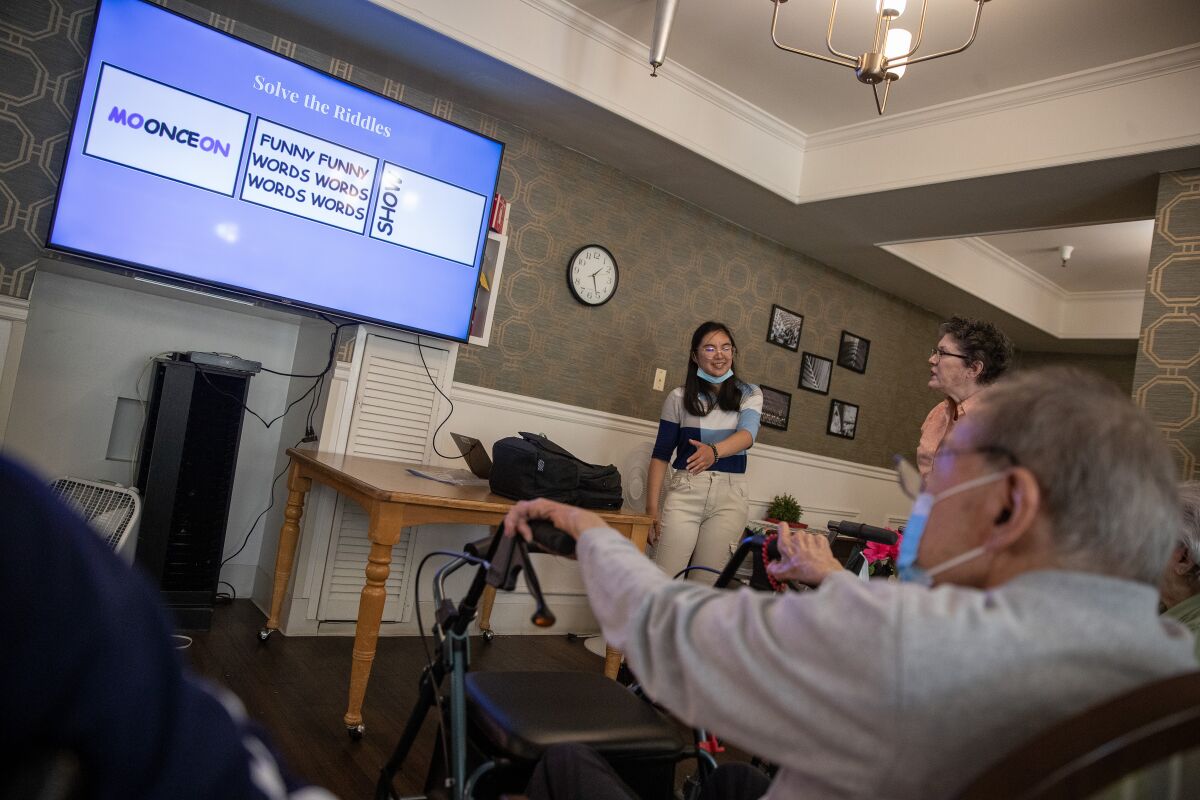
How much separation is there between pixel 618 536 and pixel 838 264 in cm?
447

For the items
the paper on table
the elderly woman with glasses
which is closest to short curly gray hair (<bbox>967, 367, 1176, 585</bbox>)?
the elderly woman with glasses

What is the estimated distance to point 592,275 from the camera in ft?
12.8

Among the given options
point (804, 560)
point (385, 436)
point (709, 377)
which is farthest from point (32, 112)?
point (804, 560)

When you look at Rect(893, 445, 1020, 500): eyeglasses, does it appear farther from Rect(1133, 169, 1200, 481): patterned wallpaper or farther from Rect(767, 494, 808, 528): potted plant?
Rect(767, 494, 808, 528): potted plant

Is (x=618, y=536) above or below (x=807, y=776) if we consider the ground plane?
above

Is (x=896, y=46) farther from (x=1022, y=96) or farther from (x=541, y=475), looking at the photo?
(x=541, y=475)

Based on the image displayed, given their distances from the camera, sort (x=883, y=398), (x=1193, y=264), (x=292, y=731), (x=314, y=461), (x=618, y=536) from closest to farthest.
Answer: (x=618, y=536) < (x=292, y=731) < (x=314, y=461) < (x=1193, y=264) < (x=883, y=398)

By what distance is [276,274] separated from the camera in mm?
2779

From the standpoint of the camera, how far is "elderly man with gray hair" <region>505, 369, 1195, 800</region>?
663 mm

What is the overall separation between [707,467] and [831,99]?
1.82m

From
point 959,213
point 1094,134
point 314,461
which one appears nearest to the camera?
point 314,461

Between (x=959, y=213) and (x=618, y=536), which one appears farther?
(x=959, y=213)

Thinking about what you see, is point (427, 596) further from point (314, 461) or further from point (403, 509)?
point (403, 509)

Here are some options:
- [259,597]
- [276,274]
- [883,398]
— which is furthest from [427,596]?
[883,398]
